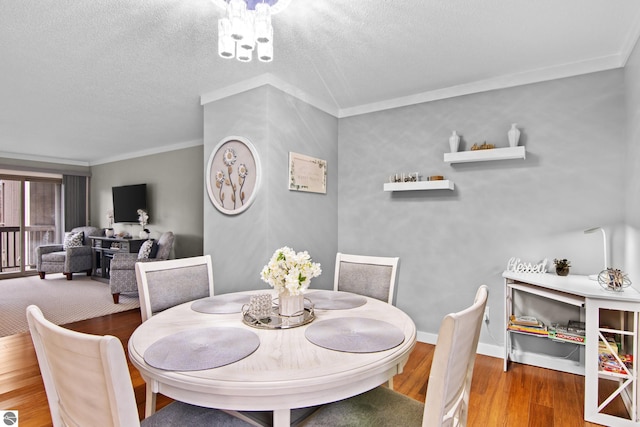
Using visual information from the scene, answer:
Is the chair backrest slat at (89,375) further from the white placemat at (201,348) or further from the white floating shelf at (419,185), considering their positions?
the white floating shelf at (419,185)

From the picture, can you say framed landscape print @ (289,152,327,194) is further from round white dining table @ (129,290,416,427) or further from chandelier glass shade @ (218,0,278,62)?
round white dining table @ (129,290,416,427)

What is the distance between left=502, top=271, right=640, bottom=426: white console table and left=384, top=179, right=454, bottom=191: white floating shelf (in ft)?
2.88

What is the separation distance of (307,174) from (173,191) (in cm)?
341

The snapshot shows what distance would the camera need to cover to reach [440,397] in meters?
0.90

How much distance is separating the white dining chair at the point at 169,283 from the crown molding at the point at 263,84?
151 centimetres

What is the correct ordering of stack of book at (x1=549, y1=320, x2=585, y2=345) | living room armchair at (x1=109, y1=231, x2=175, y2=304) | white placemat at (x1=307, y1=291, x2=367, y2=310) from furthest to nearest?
1. living room armchair at (x1=109, y1=231, x2=175, y2=304)
2. stack of book at (x1=549, y1=320, x2=585, y2=345)
3. white placemat at (x1=307, y1=291, x2=367, y2=310)

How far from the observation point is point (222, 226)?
9.75 feet

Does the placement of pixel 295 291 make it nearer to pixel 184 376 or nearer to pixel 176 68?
pixel 184 376

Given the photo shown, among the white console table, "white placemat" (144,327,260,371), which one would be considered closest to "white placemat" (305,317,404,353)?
"white placemat" (144,327,260,371)

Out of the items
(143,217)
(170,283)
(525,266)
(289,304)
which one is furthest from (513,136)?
(143,217)

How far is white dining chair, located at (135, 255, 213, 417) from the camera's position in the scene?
1.79 meters

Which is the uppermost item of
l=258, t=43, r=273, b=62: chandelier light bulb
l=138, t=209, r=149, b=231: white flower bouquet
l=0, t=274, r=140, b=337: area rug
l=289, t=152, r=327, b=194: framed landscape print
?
l=258, t=43, r=273, b=62: chandelier light bulb

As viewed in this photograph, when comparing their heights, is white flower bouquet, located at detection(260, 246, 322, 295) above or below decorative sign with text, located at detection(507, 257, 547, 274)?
above

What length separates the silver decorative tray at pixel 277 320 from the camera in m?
1.41
